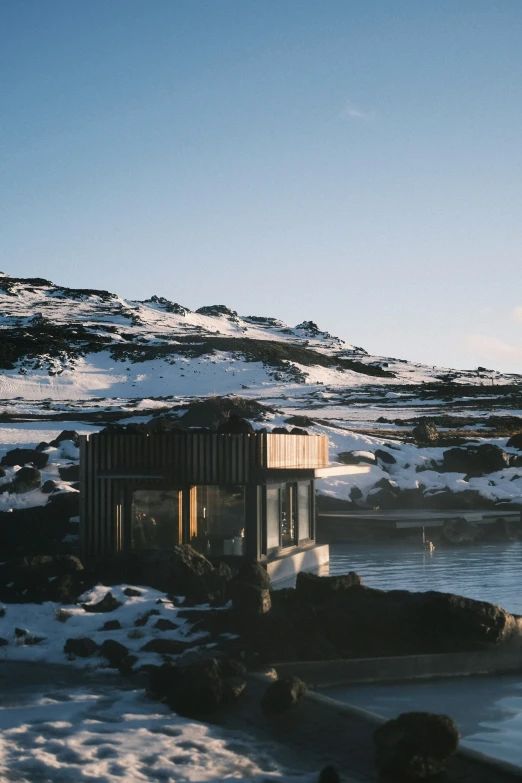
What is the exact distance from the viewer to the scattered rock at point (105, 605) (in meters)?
17.3

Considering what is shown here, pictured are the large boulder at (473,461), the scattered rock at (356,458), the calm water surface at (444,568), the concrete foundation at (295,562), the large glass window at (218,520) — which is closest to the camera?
the large glass window at (218,520)

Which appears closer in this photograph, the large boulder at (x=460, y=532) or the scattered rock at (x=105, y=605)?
the scattered rock at (x=105, y=605)

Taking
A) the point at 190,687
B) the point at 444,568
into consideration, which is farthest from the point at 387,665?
the point at 444,568

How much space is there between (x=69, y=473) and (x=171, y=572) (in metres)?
13.8

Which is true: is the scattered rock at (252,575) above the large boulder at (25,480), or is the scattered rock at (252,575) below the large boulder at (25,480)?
below

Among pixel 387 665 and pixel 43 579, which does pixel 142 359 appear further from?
pixel 387 665

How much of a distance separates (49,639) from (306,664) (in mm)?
4790

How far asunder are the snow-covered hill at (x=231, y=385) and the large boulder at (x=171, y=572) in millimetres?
9959

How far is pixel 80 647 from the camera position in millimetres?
15609

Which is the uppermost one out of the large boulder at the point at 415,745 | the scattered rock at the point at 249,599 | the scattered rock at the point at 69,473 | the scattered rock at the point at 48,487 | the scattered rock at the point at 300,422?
the scattered rock at the point at 300,422

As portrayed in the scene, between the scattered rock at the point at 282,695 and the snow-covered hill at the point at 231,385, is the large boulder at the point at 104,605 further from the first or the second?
the snow-covered hill at the point at 231,385

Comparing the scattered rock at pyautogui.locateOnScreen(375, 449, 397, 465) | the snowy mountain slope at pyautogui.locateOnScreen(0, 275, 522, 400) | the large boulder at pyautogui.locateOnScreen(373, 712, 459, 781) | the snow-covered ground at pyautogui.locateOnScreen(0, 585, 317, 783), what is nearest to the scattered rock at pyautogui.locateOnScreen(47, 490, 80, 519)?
the snow-covered ground at pyautogui.locateOnScreen(0, 585, 317, 783)

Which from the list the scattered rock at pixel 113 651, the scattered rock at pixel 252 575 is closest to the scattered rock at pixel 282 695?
the scattered rock at pixel 113 651

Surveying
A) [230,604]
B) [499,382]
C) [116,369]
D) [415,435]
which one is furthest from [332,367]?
[230,604]
